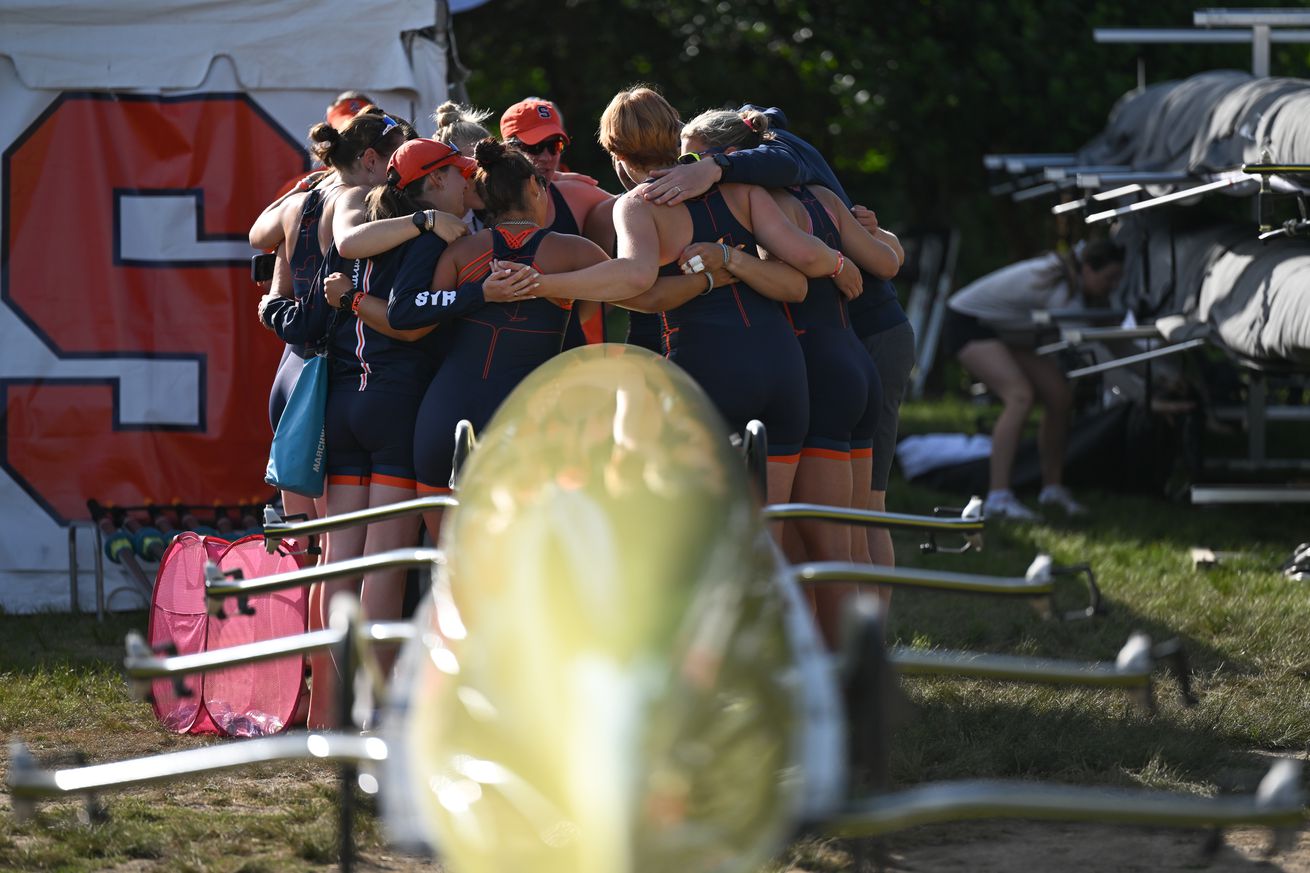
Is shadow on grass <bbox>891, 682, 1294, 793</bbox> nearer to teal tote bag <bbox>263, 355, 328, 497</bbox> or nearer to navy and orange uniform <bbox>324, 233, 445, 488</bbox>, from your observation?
navy and orange uniform <bbox>324, 233, 445, 488</bbox>

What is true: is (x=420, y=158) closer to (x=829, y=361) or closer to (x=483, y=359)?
(x=483, y=359)

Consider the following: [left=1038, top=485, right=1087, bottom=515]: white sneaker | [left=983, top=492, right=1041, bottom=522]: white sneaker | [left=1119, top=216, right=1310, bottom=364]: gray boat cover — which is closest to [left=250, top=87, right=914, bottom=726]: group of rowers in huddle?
[left=1119, top=216, right=1310, bottom=364]: gray boat cover

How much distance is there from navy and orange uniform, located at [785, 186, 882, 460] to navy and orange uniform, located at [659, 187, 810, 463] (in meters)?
0.16

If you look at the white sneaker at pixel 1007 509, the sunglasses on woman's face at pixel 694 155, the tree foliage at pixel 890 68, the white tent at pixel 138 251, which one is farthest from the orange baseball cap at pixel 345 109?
the tree foliage at pixel 890 68

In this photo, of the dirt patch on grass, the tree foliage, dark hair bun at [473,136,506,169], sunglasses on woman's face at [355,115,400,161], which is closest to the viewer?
the dirt patch on grass

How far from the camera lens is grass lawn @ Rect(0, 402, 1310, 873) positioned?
3758 millimetres

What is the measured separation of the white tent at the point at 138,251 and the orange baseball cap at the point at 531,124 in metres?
1.84

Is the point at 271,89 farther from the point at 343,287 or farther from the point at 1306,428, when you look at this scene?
the point at 1306,428

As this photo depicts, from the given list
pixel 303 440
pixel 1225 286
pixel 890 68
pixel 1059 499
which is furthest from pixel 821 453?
pixel 890 68

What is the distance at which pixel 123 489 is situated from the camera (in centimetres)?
671

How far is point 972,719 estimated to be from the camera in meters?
4.77

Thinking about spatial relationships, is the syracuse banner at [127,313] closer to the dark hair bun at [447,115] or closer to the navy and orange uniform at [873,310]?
the dark hair bun at [447,115]

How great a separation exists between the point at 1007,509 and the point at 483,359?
5.02 meters

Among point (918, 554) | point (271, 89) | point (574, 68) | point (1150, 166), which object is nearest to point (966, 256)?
point (574, 68)
